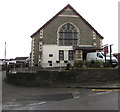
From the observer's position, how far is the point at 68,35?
3334 centimetres

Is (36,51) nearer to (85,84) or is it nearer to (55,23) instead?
(55,23)

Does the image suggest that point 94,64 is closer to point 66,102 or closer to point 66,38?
point 66,102

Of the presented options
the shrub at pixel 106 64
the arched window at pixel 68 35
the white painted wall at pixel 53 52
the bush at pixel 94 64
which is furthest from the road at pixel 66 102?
the arched window at pixel 68 35

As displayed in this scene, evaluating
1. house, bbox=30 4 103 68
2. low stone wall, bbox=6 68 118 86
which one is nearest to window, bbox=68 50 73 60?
house, bbox=30 4 103 68

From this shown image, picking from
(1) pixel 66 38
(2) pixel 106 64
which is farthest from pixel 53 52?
(2) pixel 106 64

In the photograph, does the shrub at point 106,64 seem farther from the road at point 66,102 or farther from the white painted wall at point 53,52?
the white painted wall at point 53,52

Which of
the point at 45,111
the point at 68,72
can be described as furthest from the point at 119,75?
the point at 45,111

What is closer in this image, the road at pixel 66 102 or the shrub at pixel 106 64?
the road at pixel 66 102

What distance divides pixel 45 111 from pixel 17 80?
12026mm

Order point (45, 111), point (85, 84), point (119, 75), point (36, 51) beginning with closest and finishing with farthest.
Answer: point (45, 111) < point (85, 84) < point (119, 75) < point (36, 51)

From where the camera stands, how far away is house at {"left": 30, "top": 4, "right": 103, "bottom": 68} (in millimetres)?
31703

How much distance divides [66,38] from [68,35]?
0.65m

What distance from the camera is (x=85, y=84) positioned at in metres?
18.6

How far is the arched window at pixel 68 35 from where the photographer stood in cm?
3294
